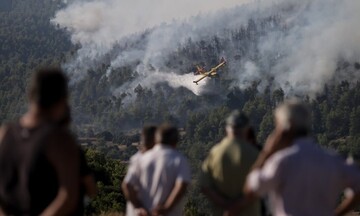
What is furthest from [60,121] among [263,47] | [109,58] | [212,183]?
[109,58]

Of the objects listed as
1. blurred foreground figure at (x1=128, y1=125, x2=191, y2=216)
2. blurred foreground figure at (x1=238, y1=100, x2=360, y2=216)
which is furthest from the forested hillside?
blurred foreground figure at (x1=238, y1=100, x2=360, y2=216)

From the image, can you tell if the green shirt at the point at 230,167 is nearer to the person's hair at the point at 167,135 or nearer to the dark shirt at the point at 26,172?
the person's hair at the point at 167,135

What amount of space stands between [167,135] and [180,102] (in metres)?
110

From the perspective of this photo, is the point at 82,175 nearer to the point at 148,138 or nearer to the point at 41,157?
the point at 41,157

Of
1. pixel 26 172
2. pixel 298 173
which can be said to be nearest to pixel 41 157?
pixel 26 172

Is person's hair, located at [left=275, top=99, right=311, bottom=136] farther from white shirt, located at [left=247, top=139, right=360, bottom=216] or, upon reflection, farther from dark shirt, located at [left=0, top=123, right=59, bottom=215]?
dark shirt, located at [left=0, top=123, right=59, bottom=215]

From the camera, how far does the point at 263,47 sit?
134500mm

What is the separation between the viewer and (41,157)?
3197 millimetres

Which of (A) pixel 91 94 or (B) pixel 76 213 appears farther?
(A) pixel 91 94

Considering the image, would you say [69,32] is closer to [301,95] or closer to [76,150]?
[301,95]

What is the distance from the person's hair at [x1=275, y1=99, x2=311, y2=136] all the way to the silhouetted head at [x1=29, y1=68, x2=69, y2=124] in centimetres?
117

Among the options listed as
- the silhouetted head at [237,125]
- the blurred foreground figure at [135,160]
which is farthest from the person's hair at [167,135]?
the silhouetted head at [237,125]

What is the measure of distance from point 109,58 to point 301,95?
51.2 metres

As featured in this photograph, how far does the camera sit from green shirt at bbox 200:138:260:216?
5008mm
